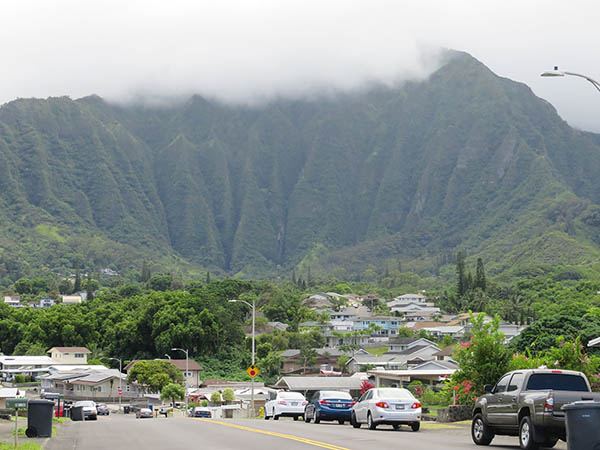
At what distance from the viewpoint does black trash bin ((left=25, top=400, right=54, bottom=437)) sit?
25078mm

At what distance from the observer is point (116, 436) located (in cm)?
2694

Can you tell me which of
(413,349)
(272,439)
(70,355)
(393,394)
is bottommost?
(70,355)

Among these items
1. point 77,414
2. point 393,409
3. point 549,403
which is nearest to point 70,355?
point 77,414

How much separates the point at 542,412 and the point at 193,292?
11902 centimetres

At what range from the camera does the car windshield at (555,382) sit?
63.9 feet

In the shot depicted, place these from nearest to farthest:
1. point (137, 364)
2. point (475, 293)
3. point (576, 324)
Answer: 1. point (576, 324)
2. point (137, 364)
3. point (475, 293)

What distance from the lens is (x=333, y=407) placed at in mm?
32469

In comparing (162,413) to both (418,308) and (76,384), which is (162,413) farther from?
(418,308)

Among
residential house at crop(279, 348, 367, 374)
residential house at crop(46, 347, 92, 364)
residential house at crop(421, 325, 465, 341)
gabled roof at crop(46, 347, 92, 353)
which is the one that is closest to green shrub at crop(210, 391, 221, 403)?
residential house at crop(279, 348, 367, 374)

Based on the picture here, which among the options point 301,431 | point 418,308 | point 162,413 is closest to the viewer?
point 301,431

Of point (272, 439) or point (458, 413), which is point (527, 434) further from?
point (458, 413)

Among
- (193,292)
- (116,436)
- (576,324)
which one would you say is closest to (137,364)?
(193,292)

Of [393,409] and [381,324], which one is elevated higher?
[393,409]

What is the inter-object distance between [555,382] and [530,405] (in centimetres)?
119
